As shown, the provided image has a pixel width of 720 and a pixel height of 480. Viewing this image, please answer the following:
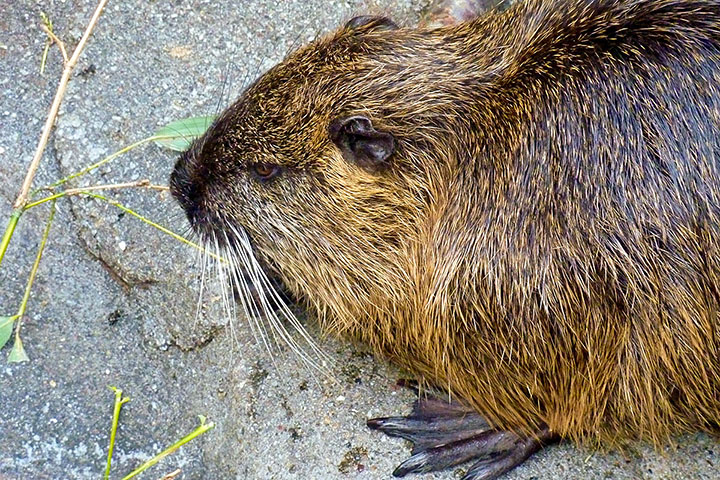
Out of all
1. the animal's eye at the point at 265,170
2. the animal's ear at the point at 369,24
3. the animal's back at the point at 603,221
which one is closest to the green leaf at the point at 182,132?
the animal's eye at the point at 265,170

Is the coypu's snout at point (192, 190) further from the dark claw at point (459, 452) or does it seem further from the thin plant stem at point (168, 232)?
the dark claw at point (459, 452)

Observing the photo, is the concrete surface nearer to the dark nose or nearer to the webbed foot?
the webbed foot

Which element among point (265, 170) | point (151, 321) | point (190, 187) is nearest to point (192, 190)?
point (190, 187)

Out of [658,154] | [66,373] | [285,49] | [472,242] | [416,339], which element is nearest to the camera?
[658,154]

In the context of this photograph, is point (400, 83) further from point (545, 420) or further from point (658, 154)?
point (545, 420)

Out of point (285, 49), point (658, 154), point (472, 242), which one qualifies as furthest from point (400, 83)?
point (285, 49)

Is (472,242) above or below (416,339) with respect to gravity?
above

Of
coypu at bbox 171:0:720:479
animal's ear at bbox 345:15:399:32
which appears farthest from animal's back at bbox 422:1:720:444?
animal's ear at bbox 345:15:399:32
